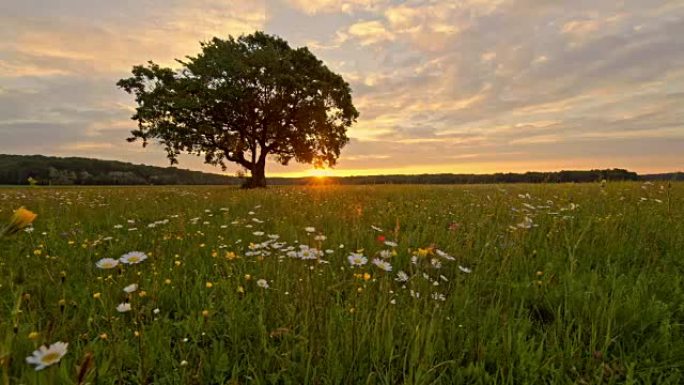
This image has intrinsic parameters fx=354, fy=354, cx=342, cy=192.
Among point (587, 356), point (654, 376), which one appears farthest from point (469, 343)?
point (654, 376)

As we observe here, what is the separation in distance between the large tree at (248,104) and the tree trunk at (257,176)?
83 millimetres

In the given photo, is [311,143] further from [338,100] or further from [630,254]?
[630,254]

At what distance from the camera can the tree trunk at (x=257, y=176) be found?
29.6 meters

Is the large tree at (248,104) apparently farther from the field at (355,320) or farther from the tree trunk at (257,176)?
the field at (355,320)

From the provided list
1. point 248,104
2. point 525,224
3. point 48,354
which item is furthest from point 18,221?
point 248,104

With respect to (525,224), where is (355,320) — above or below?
below

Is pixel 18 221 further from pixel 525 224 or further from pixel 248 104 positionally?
pixel 248 104

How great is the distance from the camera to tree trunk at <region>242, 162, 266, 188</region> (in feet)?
97.1

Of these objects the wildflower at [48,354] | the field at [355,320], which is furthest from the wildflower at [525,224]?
the wildflower at [48,354]

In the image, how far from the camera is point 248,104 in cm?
2797

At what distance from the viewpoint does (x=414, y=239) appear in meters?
4.28

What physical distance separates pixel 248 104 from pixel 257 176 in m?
Result: 5.92

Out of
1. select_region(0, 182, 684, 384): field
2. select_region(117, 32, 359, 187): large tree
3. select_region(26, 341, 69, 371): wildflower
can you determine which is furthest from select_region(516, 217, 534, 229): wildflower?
→ select_region(117, 32, 359, 187): large tree

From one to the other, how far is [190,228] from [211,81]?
24820 mm
